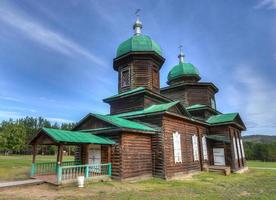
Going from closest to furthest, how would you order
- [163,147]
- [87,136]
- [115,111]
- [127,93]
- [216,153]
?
[87,136] < [163,147] < [127,93] < [115,111] < [216,153]

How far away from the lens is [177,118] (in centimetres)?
1603

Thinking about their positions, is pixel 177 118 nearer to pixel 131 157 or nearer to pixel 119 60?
pixel 131 157

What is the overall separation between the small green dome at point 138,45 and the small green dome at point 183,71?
24.3 ft

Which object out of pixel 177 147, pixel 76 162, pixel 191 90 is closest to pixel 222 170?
pixel 177 147

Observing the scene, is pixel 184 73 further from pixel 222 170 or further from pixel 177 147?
pixel 177 147

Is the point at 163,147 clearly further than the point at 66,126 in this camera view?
No

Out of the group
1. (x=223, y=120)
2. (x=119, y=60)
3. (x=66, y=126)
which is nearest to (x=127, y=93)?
(x=119, y=60)

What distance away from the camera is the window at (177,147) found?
49.3 ft

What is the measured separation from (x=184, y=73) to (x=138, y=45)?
31.2ft

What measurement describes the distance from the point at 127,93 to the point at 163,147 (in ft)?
19.6

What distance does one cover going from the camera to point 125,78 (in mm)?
19531

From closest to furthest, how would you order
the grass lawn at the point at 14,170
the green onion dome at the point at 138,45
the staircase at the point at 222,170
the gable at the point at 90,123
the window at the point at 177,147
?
the grass lawn at the point at 14,170, the gable at the point at 90,123, the window at the point at 177,147, the staircase at the point at 222,170, the green onion dome at the point at 138,45

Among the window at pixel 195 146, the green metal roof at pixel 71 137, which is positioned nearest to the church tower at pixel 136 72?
the window at pixel 195 146

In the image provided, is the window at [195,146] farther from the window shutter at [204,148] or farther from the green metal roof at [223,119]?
the green metal roof at [223,119]
